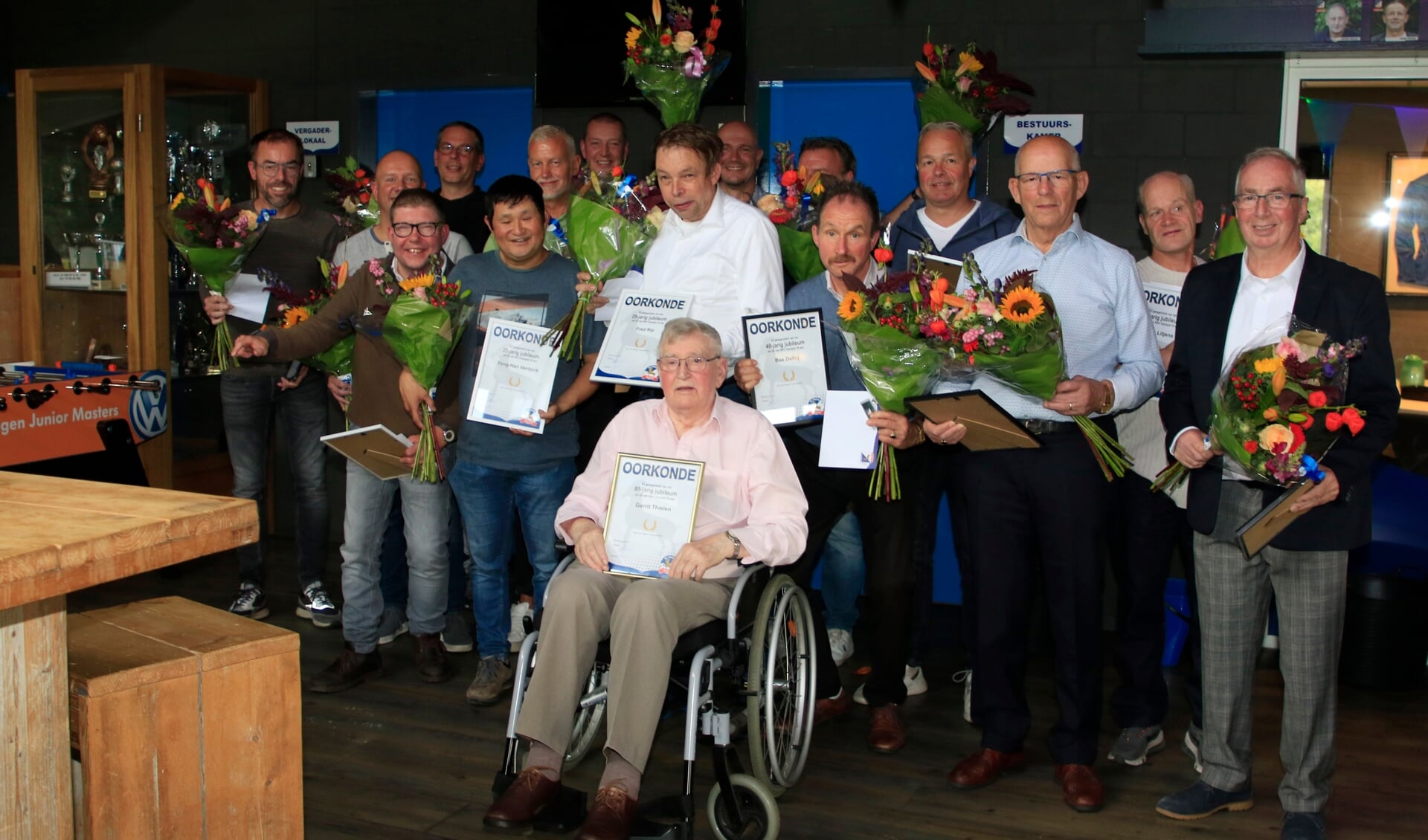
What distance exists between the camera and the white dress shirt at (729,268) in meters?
3.85

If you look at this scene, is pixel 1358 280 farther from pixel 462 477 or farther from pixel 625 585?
pixel 462 477

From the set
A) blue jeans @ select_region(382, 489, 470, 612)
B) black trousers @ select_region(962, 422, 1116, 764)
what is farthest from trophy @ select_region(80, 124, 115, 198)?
black trousers @ select_region(962, 422, 1116, 764)

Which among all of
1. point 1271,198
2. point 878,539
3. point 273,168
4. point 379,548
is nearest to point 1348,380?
point 1271,198

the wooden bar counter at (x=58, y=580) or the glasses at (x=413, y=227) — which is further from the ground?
the glasses at (x=413, y=227)

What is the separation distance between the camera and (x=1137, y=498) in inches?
153

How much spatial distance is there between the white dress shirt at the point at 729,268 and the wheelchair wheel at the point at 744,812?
1273 millimetres

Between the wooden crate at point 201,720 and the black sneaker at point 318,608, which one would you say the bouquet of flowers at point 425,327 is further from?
the wooden crate at point 201,720

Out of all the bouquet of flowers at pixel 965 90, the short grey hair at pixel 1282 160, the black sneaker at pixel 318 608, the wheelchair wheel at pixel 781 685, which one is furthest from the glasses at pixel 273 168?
the short grey hair at pixel 1282 160

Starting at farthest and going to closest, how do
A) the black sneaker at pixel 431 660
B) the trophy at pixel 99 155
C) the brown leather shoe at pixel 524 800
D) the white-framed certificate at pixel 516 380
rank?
1. the trophy at pixel 99 155
2. the black sneaker at pixel 431 660
3. the white-framed certificate at pixel 516 380
4. the brown leather shoe at pixel 524 800

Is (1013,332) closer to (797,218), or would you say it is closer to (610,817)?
(797,218)

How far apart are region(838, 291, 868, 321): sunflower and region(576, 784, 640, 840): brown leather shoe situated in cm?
134

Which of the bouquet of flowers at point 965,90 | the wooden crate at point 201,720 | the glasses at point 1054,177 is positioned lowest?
the wooden crate at point 201,720

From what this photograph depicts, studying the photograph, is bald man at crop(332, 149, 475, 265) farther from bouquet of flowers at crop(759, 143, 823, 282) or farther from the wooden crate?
the wooden crate

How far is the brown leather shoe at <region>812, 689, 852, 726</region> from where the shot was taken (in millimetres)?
4086
